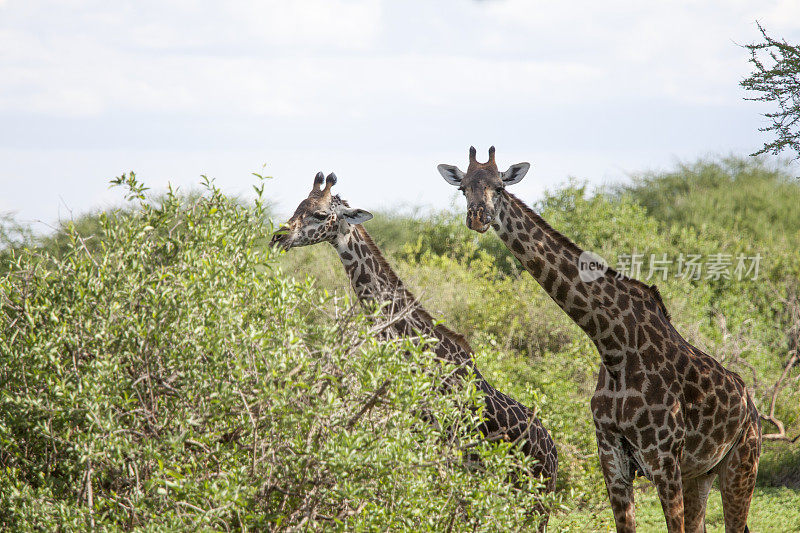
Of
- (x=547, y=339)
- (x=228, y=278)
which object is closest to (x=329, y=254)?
(x=547, y=339)

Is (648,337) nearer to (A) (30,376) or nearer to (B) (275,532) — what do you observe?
(B) (275,532)

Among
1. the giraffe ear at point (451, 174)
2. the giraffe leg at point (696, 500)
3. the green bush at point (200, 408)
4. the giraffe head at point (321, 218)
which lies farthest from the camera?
the giraffe head at point (321, 218)

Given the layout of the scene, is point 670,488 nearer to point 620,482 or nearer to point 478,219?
point 620,482

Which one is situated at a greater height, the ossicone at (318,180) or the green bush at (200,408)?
the ossicone at (318,180)

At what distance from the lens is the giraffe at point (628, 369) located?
205 inches

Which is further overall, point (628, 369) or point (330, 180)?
point (330, 180)

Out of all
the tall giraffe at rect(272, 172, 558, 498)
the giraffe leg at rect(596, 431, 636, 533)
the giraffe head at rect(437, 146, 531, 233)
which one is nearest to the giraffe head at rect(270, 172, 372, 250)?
the tall giraffe at rect(272, 172, 558, 498)

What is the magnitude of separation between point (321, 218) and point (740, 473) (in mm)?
3977

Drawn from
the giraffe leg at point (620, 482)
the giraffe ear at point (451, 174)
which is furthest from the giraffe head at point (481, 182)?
the giraffe leg at point (620, 482)

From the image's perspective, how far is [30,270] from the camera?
3906mm

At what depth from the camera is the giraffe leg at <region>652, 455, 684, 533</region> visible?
519 cm

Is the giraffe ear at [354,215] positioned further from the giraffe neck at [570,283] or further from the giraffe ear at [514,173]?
the giraffe neck at [570,283]

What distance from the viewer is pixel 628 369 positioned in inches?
209

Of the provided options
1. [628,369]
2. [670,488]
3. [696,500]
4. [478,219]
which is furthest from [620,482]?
[478,219]
